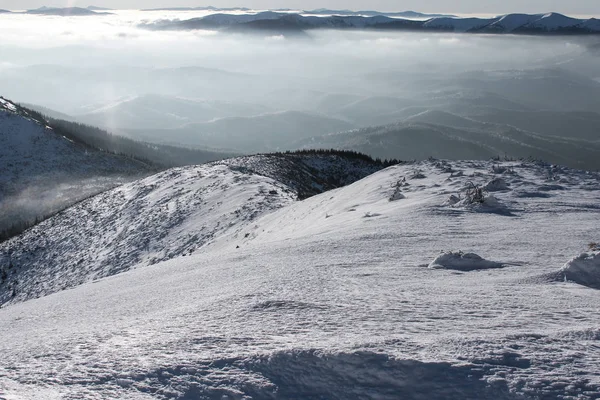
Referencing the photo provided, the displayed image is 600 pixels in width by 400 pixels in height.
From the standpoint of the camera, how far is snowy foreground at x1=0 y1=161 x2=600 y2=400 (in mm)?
3617

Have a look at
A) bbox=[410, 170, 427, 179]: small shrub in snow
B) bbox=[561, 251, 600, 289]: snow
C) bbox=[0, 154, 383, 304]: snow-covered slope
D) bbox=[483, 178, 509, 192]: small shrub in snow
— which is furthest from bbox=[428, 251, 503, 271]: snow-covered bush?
bbox=[0, 154, 383, 304]: snow-covered slope

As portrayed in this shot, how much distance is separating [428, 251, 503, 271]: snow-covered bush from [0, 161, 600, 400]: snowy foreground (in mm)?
19

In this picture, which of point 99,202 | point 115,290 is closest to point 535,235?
point 115,290

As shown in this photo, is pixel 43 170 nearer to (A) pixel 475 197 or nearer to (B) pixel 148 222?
(B) pixel 148 222

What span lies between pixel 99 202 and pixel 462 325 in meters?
33.0

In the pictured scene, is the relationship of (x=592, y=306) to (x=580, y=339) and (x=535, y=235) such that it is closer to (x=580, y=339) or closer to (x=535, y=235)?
(x=580, y=339)

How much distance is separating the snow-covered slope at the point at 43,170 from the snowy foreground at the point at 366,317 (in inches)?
1777

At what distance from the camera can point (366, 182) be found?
718 inches

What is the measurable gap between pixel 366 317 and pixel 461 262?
120 inches

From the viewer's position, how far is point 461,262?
738 cm

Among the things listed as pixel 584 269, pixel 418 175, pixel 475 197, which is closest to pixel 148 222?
pixel 418 175

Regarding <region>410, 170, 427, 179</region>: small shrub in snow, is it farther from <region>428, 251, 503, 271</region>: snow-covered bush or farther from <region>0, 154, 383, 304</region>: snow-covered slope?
<region>428, 251, 503, 271</region>: snow-covered bush

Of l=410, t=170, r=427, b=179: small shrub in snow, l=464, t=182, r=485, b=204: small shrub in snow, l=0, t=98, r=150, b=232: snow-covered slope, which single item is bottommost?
l=0, t=98, r=150, b=232: snow-covered slope

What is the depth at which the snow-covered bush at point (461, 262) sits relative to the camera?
7332 mm
